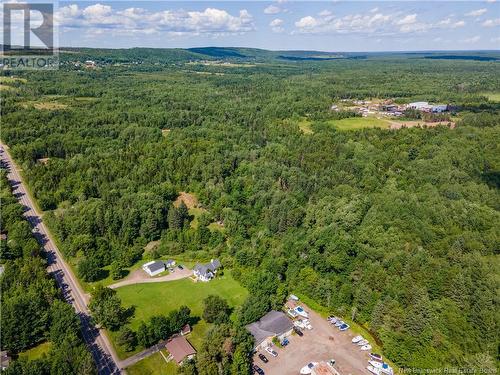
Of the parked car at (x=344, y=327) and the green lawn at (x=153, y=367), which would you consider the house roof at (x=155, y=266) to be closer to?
the green lawn at (x=153, y=367)

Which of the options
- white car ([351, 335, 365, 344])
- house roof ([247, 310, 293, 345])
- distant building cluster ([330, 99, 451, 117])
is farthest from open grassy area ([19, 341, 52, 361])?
distant building cluster ([330, 99, 451, 117])

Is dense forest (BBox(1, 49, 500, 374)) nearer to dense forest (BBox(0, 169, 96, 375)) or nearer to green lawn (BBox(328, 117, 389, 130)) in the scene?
dense forest (BBox(0, 169, 96, 375))

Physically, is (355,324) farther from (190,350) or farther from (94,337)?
(94,337)

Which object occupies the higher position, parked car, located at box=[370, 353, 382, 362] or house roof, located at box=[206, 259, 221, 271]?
house roof, located at box=[206, 259, 221, 271]

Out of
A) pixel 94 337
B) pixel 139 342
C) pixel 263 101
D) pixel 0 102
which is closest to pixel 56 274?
pixel 94 337

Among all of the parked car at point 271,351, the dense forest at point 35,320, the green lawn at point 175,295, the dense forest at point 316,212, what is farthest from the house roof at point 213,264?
the dense forest at point 35,320

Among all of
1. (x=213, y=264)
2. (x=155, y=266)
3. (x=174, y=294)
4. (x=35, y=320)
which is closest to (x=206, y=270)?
(x=213, y=264)
